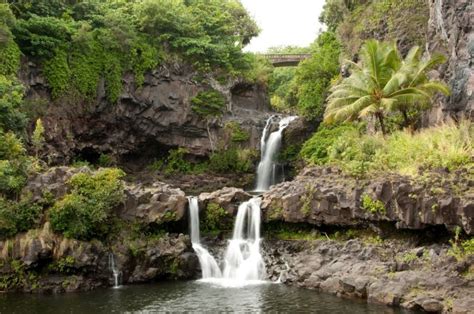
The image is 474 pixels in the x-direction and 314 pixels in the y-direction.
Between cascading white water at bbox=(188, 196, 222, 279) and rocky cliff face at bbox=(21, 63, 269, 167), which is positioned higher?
rocky cliff face at bbox=(21, 63, 269, 167)

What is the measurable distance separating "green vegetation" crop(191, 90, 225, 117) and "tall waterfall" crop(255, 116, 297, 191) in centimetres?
404

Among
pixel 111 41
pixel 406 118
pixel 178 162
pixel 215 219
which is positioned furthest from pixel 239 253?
pixel 111 41

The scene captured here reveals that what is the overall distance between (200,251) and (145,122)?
15951 mm

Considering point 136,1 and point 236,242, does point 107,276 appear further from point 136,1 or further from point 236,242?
point 136,1

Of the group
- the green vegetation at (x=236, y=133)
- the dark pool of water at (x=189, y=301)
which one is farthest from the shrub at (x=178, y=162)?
the dark pool of water at (x=189, y=301)

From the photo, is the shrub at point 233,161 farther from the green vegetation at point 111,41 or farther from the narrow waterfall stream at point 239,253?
the narrow waterfall stream at point 239,253

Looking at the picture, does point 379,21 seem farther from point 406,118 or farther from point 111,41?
point 111,41

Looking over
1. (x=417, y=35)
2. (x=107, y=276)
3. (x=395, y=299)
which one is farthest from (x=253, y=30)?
(x=395, y=299)

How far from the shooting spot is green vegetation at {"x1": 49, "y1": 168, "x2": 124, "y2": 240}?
71.3 ft

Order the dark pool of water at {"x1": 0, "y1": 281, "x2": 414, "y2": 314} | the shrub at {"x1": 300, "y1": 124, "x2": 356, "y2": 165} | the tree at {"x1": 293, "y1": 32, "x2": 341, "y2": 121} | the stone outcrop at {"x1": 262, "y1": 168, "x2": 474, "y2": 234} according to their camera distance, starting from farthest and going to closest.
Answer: the tree at {"x1": 293, "y1": 32, "x2": 341, "y2": 121}, the shrub at {"x1": 300, "y1": 124, "x2": 356, "y2": 165}, the stone outcrop at {"x1": 262, "y1": 168, "x2": 474, "y2": 234}, the dark pool of water at {"x1": 0, "y1": 281, "x2": 414, "y2": 314}

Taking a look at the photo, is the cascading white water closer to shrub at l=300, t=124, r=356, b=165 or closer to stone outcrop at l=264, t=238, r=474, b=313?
stone outcrop at l=264, t=238, r=474, b=313

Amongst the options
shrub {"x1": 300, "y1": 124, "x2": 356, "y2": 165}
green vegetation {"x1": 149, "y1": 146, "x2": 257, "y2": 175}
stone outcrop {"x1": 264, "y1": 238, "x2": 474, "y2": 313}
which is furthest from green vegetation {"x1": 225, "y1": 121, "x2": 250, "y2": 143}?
stone outcrop {"x1": 264, "y1": 238, "x2": 474, "y2": 313}

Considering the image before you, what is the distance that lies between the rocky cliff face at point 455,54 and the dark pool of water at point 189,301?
11763mm

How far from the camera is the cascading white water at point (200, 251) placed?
2359 centimetres
